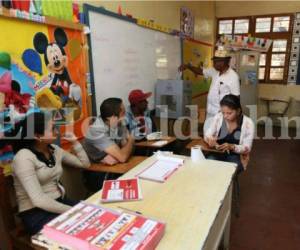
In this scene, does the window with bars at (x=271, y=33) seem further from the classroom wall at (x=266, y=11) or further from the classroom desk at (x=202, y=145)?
the classroom desk at (x=202, y=145)

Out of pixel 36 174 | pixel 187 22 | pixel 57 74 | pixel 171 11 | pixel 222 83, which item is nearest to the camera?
pixel 36 174

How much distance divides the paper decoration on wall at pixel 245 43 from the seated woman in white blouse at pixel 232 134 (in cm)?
358

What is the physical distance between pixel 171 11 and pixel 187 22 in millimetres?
639

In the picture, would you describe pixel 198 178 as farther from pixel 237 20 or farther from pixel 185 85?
pixel 237 20

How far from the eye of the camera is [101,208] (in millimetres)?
1143

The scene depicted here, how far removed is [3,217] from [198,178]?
1.15 meters

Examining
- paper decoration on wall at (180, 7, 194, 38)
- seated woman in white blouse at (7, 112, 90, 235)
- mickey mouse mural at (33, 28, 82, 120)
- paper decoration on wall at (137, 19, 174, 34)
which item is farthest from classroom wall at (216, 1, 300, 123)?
seated woman in white blouse at (7, 112, 90, 235)

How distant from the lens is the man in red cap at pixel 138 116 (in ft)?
9.41

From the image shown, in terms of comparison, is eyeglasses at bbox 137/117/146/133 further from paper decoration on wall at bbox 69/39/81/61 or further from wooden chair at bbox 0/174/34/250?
wooden chair at bbox 0/174/34/250

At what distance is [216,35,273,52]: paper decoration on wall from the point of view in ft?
18.5

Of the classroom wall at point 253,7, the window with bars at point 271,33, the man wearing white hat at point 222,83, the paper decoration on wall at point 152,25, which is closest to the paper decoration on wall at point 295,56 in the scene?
the window with bars at point 271,33

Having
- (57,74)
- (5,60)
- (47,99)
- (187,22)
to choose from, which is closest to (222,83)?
(187,22)

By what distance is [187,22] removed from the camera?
4.55m

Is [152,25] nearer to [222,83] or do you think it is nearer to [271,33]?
[222,83]
